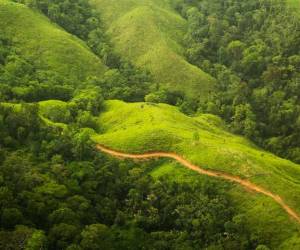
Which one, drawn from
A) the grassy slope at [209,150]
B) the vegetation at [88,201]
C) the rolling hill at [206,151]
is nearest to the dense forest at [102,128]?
the vegetation at [88,201]

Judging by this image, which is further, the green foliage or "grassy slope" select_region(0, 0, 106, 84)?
"grassy slope" select_region(0, 0, 106, 84)

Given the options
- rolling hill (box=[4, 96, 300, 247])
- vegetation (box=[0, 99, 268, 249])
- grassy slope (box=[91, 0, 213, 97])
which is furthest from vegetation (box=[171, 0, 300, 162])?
vegetation (box=[0, 99, 268, 249])

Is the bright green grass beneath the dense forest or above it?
above

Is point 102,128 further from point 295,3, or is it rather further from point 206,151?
point 295,3

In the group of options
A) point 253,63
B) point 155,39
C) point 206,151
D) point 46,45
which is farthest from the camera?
point 155,39

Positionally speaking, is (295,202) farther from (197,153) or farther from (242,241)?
(197,153)

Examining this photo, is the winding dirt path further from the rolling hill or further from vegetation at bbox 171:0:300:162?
vegetation at bbox 171:0:300:162

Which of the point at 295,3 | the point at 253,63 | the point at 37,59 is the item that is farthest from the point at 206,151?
the point at 295,3
